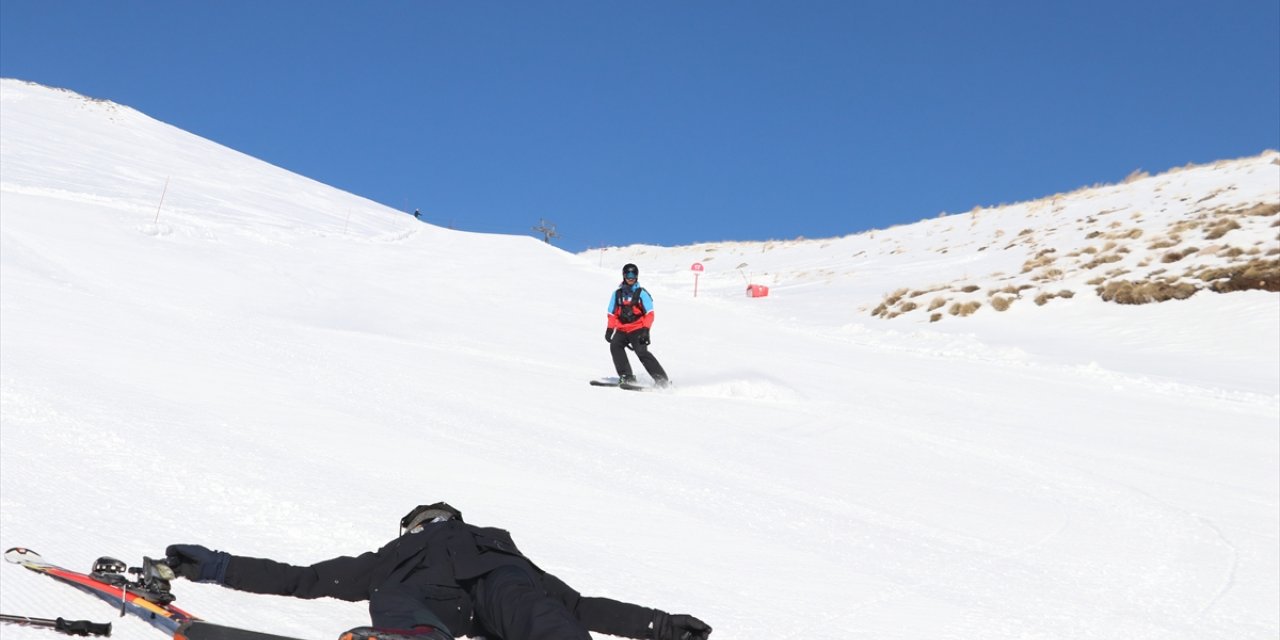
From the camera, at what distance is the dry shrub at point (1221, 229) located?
78.5 feet

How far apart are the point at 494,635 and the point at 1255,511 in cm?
704

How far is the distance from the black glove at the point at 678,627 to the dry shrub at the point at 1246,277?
20.5m

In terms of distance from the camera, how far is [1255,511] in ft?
25.7

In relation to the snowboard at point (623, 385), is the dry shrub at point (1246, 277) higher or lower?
higher

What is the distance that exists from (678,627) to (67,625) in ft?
6.88

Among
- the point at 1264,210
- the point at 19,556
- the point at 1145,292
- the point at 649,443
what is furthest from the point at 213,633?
the point at 1264,210

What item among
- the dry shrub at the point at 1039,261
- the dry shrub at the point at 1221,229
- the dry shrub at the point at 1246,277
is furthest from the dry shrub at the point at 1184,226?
the dry shrub at the point at 1246,277

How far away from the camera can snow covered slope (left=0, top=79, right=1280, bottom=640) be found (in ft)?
15.9

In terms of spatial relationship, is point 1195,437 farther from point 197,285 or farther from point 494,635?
point 197,285

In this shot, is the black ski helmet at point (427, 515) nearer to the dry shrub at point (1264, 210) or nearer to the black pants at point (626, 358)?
the black pants at point (626, 358)

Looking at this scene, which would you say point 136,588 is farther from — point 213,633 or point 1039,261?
point 1039,261

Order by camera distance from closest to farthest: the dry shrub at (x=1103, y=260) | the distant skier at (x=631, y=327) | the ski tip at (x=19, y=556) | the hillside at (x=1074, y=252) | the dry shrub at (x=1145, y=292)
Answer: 1. the ski tip at (x=19, y=556)
2. the distant skier at (x=631, y=327)
3. the dry shrub at (x=1145, y=292)
4. the hillside at (x=1074, y=252)
5. the dry shrub at (x=1103, y=260)

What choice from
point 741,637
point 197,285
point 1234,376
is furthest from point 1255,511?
point 197,285

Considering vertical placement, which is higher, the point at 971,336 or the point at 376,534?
the point at 971,336
